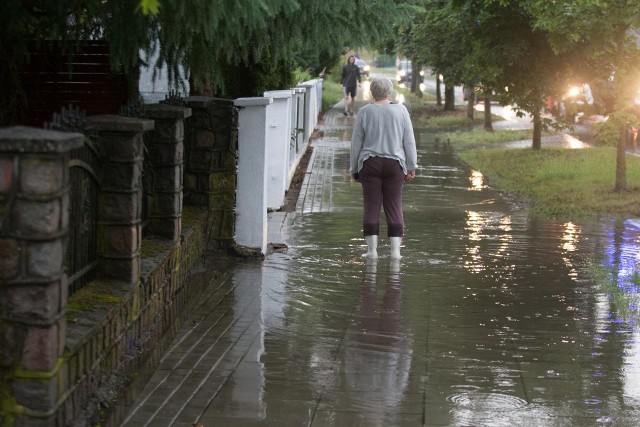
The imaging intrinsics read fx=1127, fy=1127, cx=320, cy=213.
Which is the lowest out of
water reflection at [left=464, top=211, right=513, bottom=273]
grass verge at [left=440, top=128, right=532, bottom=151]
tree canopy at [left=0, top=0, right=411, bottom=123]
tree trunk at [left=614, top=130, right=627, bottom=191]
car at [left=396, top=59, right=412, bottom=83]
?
water reflection at [left=464, top=211, right=513, bottom=273]

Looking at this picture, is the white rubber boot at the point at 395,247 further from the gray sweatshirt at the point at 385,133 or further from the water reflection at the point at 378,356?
the water reflection at the point at 378,356

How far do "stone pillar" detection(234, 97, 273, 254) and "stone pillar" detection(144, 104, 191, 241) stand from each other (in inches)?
80.2

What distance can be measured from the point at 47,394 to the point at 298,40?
14.2ft

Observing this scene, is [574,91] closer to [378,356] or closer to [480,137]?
[480,137]

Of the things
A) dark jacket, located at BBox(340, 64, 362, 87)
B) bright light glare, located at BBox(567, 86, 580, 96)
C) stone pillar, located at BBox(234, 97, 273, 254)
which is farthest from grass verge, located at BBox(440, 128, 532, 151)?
stone pillar, located at BBox(234, 97, 273, 254)

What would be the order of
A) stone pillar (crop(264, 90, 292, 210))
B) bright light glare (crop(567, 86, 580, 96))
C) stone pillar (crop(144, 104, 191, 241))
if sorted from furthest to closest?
1. bright light glare (crop(567, 86, 580, 96))
2. stone pillar (crop(264, 90, 292, 210))
3. stone pillar (crop(144, 104, 191, 241))

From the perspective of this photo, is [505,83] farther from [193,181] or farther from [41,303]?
[41,303]

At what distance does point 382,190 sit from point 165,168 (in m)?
2.83

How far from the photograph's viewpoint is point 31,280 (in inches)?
195

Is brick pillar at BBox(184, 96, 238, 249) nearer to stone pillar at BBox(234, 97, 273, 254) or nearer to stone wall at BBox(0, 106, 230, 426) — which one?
stone pillar at BBox(234, 97, 273, 254)

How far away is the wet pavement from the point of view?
19.6 ft

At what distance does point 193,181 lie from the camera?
10.6m

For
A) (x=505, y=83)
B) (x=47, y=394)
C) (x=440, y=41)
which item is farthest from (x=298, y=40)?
(x=440, y=41)

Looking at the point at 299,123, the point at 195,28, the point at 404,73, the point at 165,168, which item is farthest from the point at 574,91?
the point at 404,73
